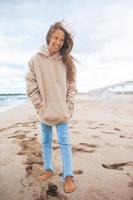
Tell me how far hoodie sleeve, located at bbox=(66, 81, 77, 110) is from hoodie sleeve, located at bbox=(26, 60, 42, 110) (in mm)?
313

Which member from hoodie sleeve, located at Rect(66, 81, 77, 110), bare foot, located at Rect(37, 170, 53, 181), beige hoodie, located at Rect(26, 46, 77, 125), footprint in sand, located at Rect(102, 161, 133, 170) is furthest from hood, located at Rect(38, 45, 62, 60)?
footprint in sand, located at Rect(102, 161, 133, 170)

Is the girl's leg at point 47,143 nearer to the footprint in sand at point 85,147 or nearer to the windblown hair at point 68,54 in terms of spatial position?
the windblown hair at point 68,54

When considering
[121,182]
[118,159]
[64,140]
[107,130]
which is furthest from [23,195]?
[107,130]

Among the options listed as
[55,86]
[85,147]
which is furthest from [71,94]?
[85,147]

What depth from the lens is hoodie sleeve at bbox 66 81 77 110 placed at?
3353 mm

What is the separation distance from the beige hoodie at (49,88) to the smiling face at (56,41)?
5 cm

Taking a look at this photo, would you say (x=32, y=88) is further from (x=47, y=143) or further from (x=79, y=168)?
(x=79, y=168)

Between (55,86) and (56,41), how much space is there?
49 centimetres

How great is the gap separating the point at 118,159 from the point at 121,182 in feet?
2.58

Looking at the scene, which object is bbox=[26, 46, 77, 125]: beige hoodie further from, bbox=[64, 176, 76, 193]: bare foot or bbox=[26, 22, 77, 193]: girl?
bbox=[64, 176, 76, 193]: bare foot

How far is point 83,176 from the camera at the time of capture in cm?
330

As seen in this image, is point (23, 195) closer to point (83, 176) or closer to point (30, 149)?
point (83, 176)

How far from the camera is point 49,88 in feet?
10.7

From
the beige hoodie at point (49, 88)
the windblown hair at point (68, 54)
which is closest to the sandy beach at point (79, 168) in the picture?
the beige hoodie at point (49, 88)
